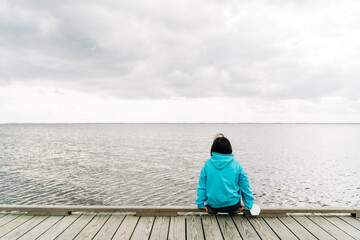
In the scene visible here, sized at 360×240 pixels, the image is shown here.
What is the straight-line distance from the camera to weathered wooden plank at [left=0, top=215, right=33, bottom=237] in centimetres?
399

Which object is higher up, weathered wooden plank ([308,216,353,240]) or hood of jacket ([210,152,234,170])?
hood of jacket ([210,152,234,170])

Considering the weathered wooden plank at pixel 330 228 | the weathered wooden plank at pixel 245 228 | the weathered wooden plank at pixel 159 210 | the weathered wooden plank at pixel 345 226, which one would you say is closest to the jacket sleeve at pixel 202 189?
the weathered wooden plank at pixel 159 210

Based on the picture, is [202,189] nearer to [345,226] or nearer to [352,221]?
[345,226]

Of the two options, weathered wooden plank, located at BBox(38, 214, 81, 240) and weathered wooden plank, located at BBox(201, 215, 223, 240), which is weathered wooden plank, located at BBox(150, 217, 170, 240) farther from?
weathered wooden plank, located at BBox(38, 214, 81, 240)

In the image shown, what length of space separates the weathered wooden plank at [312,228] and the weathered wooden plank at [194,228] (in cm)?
210

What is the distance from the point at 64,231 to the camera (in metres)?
3.98

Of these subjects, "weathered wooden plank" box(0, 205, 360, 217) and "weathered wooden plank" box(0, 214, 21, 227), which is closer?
"weathered wooden plank" box(0, 214, 21, 227)

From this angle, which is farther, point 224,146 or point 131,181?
point 131,181

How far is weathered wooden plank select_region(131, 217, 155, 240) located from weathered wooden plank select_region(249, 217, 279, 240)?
2.08m

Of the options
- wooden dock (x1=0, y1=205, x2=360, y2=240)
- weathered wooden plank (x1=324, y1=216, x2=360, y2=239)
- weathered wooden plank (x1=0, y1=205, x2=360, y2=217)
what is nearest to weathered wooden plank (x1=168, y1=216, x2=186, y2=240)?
wooden dock (x1=0, y1=205, x2=360, y2=240)

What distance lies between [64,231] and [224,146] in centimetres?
354

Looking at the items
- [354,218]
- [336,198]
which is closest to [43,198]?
[354,218]

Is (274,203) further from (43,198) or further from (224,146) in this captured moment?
(43,198)

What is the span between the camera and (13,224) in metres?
4.24
